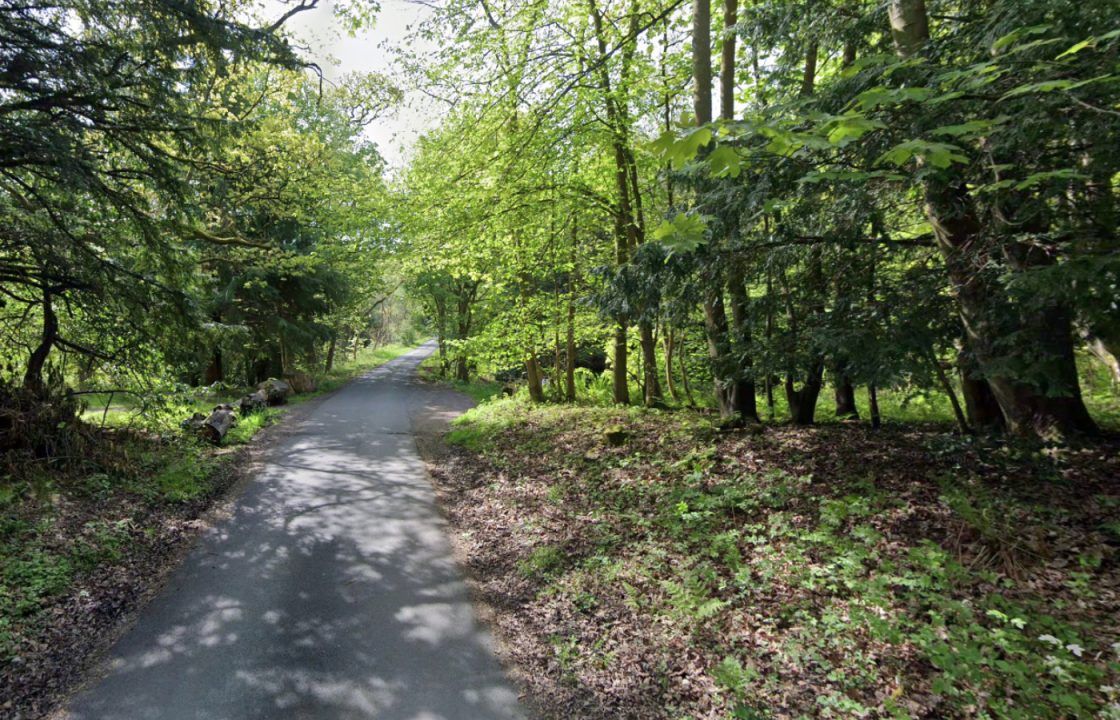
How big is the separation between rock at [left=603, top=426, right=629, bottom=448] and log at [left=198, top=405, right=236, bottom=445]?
8.40 m

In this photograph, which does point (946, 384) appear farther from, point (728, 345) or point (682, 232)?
point (682, 232)

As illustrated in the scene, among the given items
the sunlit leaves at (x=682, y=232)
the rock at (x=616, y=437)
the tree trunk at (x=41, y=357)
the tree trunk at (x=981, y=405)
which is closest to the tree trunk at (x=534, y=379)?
the rock at (x=616, y=437)

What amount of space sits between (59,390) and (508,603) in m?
7.55

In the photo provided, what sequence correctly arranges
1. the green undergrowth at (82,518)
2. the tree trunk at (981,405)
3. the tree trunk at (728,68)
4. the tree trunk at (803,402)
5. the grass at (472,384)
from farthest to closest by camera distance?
the grass at (472,384) < the tree trunk at (728,68) < the tree trunk at (803,402) < the tree trunk at (981,405) < the green undergrowth at (82,518)

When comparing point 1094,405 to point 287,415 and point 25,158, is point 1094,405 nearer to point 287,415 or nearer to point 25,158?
point 25,158

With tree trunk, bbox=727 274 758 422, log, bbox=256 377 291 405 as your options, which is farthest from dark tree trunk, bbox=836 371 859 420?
log, bbox=256 377 291 405

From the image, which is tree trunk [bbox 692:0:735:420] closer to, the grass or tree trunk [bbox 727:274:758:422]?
tree trunk [bbox 727:274:758:422]

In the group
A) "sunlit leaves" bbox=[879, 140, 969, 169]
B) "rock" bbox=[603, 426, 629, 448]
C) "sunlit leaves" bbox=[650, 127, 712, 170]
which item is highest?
"sunlit leaves" bbox=[650, 127, 712, 170]

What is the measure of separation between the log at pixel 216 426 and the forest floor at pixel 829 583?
7343 mm

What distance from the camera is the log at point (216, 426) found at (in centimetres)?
1086

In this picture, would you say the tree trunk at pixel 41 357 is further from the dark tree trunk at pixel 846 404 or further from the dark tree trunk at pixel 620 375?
the dark tree trunk at pixel 846 404

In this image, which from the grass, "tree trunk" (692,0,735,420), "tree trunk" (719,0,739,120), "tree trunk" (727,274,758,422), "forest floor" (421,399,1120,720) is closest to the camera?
"forest floor" (421,399,1120,720)

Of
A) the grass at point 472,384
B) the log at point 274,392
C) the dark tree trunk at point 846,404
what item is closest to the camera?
the dark tree trunk at point 846,404

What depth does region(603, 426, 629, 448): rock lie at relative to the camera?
812 cm
